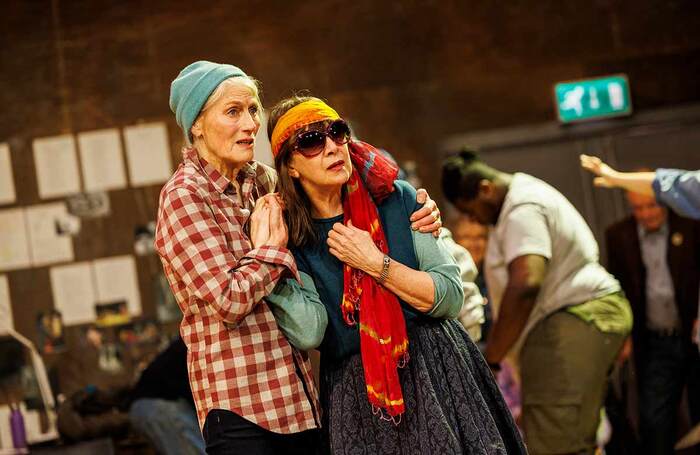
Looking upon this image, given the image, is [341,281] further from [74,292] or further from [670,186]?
[74,292]

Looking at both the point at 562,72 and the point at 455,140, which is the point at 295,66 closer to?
the point at 455,140

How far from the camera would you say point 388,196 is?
2.78 metres

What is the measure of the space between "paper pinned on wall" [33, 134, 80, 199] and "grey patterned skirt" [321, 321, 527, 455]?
13.1ft

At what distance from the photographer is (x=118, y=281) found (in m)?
6.27

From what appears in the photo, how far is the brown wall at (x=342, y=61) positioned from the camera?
20.4 feet

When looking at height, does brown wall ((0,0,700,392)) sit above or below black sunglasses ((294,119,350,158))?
above

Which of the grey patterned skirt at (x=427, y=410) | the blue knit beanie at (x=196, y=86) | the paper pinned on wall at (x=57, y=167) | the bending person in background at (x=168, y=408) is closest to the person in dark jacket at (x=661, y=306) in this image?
the bending person in background at (x=168, y=408)

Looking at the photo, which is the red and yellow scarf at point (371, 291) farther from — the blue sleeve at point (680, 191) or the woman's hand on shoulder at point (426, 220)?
the blue sleeve at point (680, 191)

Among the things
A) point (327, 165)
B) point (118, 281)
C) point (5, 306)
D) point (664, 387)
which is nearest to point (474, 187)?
point (664, 387)

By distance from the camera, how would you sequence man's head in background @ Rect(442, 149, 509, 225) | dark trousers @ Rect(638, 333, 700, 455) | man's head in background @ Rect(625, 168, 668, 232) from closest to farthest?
man's head in background @ Rect(442, 149, 509, 225)
dark trousers @ Rect(638, 333, 700, 455)
man's head in background @ Rect(625, 168, 668, 232)

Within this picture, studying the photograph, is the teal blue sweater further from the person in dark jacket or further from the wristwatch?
the person in dark jacket

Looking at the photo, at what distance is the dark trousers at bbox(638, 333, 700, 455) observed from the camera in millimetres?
5070

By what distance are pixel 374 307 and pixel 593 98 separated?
4.00 m

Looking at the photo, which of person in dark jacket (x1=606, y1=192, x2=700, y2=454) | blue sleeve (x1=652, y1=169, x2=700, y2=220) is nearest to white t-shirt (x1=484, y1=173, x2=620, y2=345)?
blue sleeve (x1=652, y1=169, x2=700, y2=220)
